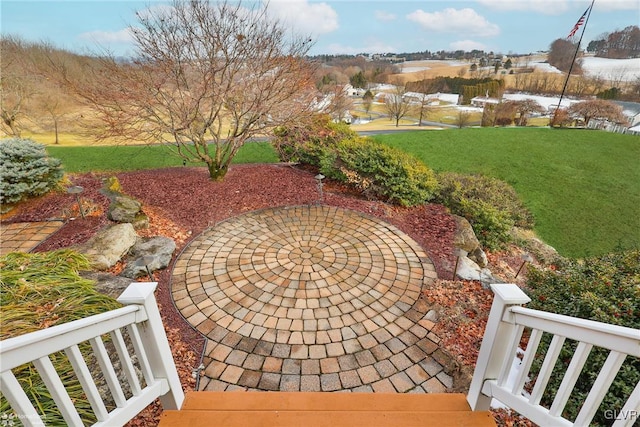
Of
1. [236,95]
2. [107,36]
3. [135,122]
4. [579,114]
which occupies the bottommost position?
[579,114]

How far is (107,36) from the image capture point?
222 inches

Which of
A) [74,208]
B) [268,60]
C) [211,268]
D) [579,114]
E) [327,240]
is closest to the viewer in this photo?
[211,268]

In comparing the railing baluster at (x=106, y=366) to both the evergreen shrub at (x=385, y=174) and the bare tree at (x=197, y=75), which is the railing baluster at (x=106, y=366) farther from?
the bare tree at (x=197, y=75)

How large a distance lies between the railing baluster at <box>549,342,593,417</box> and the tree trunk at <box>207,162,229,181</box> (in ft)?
21.0

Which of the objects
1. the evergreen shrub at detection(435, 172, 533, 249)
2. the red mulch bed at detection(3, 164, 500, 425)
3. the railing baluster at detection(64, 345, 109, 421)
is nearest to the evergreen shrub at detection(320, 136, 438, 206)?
the red mulch bed at detection(3, 164, 500, 425)

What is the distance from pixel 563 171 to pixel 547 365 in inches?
409

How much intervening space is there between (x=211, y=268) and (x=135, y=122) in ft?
12.5

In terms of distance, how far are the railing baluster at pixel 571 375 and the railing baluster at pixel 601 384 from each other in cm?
6

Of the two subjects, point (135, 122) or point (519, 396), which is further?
point (135, 122)

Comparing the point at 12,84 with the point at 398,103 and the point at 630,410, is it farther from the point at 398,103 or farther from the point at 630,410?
the point at 398,103

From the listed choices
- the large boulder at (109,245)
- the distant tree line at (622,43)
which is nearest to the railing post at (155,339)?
the large boulder at (109,245)

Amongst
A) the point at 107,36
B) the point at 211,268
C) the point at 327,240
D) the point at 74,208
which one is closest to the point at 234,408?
the point at 211,268

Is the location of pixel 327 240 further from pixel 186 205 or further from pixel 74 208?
pixel 74 208

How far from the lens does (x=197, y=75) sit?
5.59 m
